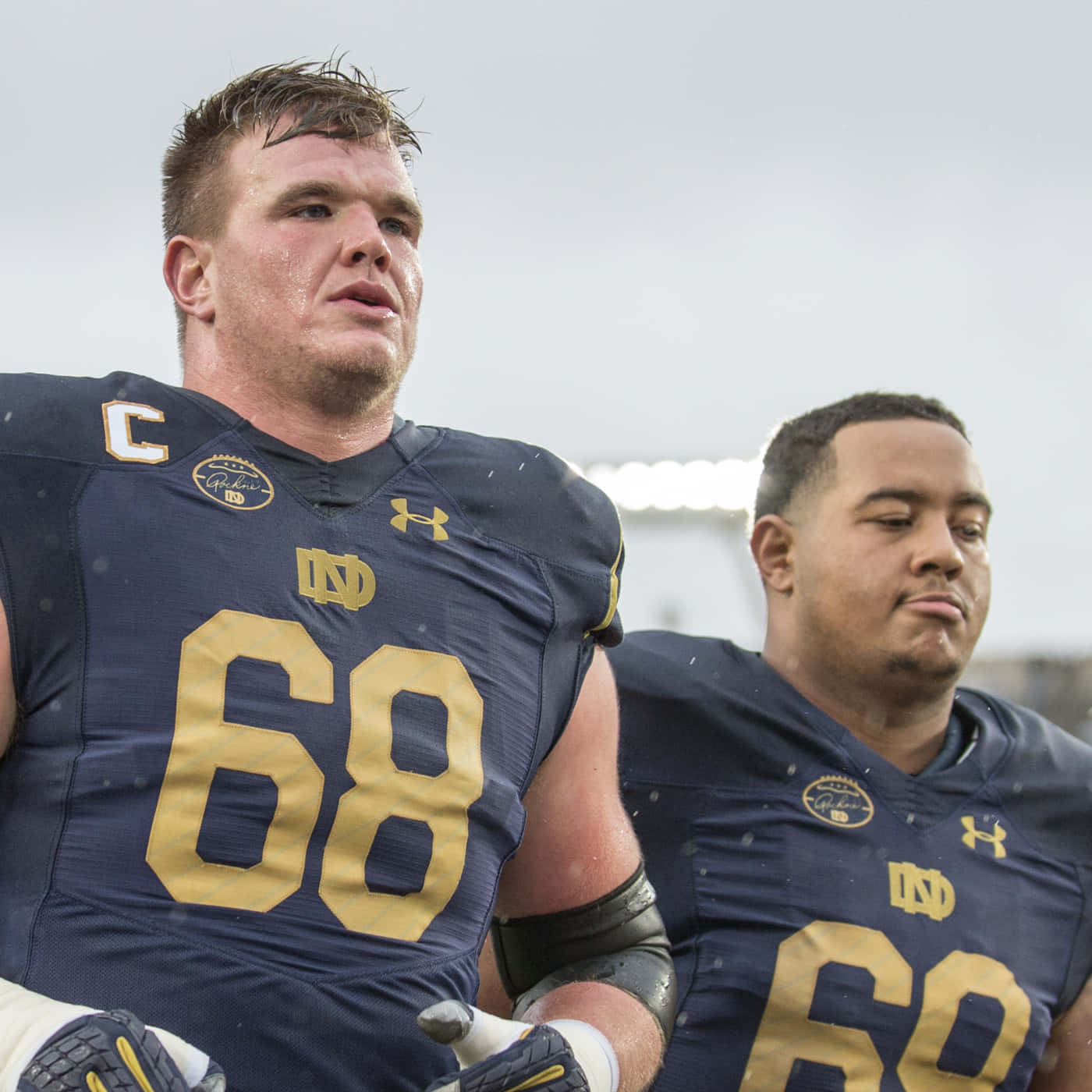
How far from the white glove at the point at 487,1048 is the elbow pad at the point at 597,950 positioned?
32cm

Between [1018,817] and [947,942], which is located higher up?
[1018,817]

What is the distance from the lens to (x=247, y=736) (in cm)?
196

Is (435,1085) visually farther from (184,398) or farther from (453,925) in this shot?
(184,398)

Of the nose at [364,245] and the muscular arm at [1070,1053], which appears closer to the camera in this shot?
the nose at [364,245]

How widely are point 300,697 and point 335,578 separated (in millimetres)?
207

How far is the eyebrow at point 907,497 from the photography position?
3.24 metres

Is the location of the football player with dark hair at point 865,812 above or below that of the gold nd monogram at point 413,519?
below

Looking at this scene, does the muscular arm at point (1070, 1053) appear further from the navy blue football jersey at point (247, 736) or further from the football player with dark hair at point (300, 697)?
the navy blue football jersey at point (247, 736)

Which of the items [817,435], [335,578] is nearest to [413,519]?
[335,578]

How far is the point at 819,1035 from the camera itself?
2793 millimetres

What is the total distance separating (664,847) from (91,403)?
1.51 m

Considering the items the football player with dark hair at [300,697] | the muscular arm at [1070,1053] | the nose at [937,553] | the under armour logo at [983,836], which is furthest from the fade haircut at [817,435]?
the muscular arm at [1070,1053]

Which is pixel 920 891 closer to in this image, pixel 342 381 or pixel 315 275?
pixel 342 381

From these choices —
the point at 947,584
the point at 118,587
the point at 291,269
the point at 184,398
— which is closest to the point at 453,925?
the point at 118,587
